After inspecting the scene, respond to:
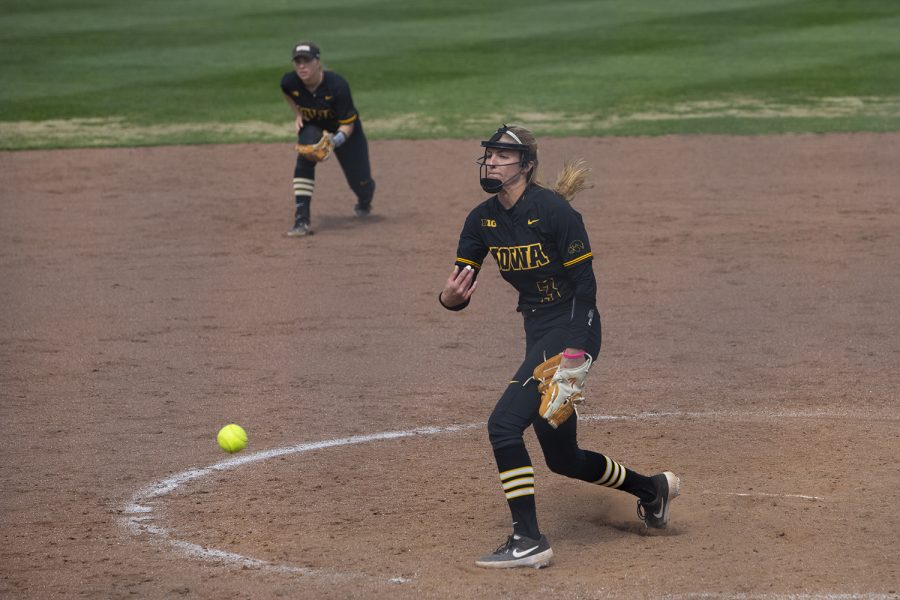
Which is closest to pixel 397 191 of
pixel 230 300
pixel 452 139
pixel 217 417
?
pixel 452 139

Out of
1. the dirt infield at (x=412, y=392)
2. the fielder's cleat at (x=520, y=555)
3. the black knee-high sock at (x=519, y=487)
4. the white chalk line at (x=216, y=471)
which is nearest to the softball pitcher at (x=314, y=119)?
the dirt infield at (x=412, y=392)

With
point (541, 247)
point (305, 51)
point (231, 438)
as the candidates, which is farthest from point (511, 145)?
point (305, 51)

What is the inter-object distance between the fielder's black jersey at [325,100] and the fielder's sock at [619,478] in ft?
26.5

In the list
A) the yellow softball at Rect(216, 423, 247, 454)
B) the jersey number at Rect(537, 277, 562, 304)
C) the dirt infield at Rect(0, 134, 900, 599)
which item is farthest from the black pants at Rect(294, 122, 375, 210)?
the jersey number at Rect(537, 277, 562, 304)

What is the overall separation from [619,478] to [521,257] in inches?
47.6

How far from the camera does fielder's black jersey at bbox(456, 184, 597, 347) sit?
6.41 m

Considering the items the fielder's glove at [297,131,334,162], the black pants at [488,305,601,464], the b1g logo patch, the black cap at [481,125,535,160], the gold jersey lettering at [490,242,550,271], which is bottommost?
the black pants at [488,305,601,464]

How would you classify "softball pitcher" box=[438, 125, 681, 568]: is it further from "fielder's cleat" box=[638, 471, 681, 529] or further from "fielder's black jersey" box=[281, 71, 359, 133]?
"fielder's black jersey" box=[281, 71, 359, 133]

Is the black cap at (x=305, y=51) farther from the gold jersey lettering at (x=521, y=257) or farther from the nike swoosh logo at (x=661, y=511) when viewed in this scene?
the nike swoosh logo at (x=661, y=511)

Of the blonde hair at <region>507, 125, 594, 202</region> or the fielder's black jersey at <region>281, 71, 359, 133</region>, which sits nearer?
the blonde hair at <region>507, 125, 594, 202</region>

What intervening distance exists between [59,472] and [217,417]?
1.22 metres

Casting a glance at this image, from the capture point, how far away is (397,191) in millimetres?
16484

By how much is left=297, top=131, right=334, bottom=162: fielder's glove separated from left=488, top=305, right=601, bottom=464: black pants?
7.47 meters

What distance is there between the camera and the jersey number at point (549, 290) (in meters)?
6.58
